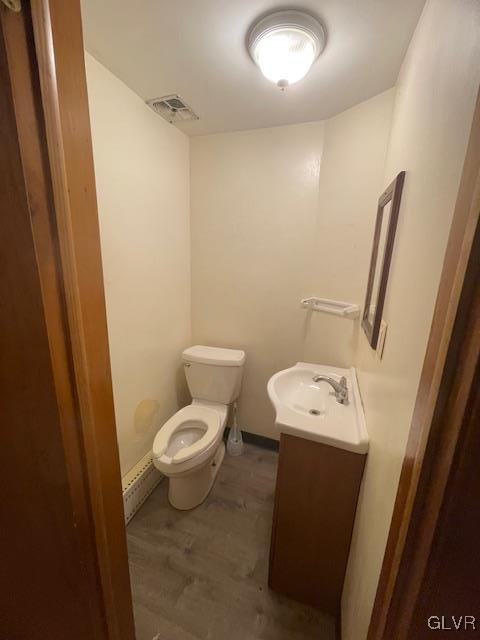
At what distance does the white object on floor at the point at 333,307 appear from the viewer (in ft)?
4.70

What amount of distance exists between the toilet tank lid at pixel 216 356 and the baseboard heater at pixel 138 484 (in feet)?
2.28

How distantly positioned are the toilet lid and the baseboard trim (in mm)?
463

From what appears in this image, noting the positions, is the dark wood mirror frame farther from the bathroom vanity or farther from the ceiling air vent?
the ceiling air vent

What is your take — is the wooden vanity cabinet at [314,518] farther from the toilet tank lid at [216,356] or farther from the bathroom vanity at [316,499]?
the toilet tank lid at [216,356]

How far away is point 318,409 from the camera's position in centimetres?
129

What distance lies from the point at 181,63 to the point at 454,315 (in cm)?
143

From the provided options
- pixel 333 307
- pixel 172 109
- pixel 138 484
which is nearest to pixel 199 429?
pixel 138 484

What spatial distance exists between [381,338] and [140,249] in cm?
128

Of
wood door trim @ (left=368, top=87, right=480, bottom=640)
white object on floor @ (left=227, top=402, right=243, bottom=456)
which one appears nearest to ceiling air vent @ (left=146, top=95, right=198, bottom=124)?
wood door trim @ (left=368, top=87, right=480, bottom=640)

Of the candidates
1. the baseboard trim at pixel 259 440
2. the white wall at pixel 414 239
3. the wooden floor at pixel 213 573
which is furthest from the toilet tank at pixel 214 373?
the white wall at pixel 414 239

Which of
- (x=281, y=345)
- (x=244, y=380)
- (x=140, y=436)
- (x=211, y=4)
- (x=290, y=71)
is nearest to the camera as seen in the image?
(x=211, y=4)

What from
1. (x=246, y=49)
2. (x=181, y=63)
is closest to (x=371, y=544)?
(x=246, y=49)

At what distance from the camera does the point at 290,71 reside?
3.25 feet

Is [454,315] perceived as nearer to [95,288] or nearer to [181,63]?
[95,288]
